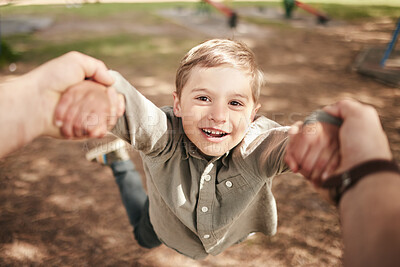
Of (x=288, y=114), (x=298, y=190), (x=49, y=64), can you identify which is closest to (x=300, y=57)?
(x=288, y=114)

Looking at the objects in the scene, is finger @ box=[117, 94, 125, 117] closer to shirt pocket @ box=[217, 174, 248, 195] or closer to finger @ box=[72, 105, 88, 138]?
finger @ box=[72, 105, 88, 138]

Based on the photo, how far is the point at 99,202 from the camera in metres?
3.23

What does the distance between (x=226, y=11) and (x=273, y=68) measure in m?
3.21

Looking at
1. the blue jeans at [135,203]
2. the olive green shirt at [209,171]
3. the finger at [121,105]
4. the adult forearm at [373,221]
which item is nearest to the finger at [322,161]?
the adult forearm at [373,221]

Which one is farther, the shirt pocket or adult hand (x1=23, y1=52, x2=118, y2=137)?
the shirt pocket

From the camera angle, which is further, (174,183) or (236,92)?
(174,183)

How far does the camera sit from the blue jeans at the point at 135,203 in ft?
8.25

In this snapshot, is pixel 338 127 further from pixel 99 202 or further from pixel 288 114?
pixel 288 114

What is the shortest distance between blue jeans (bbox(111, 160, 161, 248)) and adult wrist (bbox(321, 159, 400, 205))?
1768mm

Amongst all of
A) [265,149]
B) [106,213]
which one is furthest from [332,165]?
[106,213]

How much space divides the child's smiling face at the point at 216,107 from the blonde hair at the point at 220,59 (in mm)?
33

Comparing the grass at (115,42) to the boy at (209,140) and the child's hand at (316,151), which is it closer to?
the boy at (209,140)

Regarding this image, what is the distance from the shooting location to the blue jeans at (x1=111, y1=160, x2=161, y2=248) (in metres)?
2.51

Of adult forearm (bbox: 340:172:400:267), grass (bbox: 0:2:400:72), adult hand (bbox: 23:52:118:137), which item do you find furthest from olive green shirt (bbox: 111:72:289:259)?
grass (bbox: 0:2:400:72)
